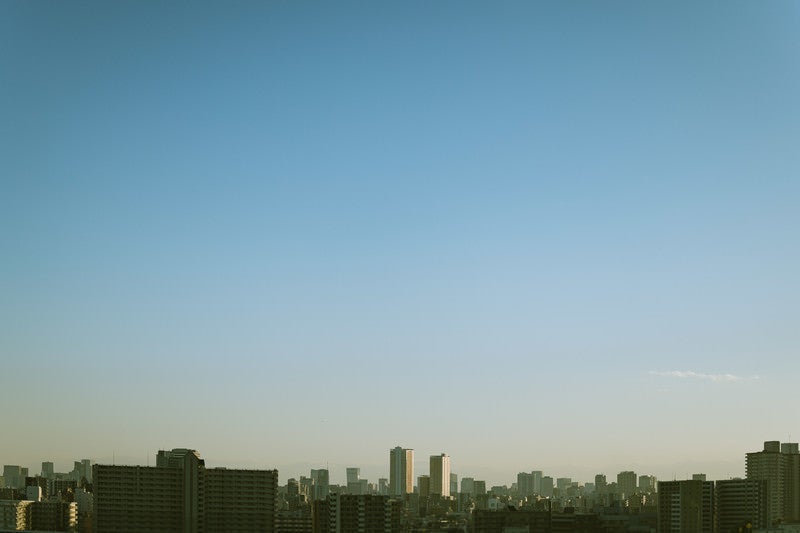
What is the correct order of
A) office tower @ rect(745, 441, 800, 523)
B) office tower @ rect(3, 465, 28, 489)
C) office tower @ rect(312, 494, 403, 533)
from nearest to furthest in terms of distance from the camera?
office tower @ rect(312, 494, 403, 533) → office tower @ rect(745, 441, 800, 523) → office tower @ rect(3, 465, 28, 489)

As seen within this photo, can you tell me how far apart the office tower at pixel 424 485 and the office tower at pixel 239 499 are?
11.2 feet

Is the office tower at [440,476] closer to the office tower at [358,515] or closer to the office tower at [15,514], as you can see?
the office tower at [358,515]

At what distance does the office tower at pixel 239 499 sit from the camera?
8.84m

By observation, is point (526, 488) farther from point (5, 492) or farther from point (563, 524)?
point (5, 492)

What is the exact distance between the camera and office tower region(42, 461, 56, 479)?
391 inches

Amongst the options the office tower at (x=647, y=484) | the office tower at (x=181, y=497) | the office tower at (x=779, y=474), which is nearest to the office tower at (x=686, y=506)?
the office tower at (x=779, y=474)

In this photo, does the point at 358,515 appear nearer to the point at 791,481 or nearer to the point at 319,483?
the point at 319,483

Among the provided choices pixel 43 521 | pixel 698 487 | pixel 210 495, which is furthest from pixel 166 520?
pixel 698 487

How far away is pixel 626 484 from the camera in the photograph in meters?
12.9

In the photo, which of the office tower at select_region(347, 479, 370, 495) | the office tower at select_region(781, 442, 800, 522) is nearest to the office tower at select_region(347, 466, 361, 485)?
the office tower at select_region(347, 479, 370, 495)

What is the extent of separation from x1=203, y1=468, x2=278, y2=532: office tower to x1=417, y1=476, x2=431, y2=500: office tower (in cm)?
342

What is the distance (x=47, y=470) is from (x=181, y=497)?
2671mm

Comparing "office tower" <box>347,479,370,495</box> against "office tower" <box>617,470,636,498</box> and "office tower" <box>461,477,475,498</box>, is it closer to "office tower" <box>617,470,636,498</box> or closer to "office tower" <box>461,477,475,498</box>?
"office tower" <box>461,477,475,498</box>

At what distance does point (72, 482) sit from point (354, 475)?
411 centimetres
